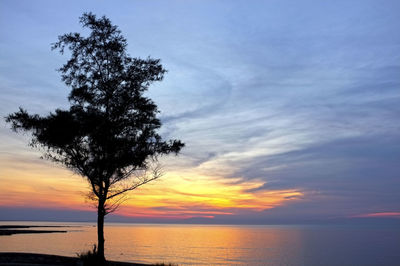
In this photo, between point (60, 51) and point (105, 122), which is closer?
point (105, 122)

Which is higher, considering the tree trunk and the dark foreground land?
the tree trunk

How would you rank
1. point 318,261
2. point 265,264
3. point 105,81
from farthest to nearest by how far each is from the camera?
point 318,261 < point 265,264 < point 105,81

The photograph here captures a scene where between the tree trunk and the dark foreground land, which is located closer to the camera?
the dark foreground land

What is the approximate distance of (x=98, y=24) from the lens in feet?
83.3

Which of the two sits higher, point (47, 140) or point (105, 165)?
point (47, 140)

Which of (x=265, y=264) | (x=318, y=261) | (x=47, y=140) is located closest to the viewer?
(x=47, y=140)

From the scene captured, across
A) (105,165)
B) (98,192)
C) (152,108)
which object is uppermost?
(152,108)

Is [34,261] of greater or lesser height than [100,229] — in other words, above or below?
below

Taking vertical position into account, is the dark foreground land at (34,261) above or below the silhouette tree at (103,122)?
below

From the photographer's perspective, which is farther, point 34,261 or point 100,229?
point 100,229

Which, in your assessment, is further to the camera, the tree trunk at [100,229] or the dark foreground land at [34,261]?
the tree trunk at [100,229]

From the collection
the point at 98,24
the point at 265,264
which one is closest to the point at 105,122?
the point at 98,24

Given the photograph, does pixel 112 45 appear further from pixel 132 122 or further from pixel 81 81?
pixel 132 122

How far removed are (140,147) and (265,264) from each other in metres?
57.3
